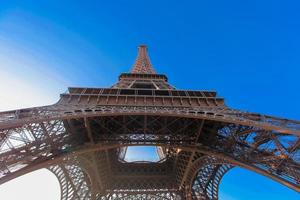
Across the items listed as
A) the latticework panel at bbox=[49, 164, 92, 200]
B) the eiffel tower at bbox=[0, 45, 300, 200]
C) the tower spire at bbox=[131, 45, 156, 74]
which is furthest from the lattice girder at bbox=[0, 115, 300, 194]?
the tower spire at bbox=[131, 45, 156, 74]

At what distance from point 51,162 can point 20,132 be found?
7.66 feet

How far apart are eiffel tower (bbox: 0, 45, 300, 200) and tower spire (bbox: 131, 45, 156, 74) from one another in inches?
253

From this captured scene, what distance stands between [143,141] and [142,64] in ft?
76.9

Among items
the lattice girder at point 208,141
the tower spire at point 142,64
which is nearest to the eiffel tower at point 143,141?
the lattice girder at point 208,141

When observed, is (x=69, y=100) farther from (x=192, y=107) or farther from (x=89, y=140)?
(x=192, y=107)

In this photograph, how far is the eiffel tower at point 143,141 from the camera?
49.5ft

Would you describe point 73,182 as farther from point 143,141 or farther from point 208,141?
point 208,141

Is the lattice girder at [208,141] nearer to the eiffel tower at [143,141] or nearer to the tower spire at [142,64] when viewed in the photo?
the eiffel tower at [143,141]

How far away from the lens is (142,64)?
137 feet

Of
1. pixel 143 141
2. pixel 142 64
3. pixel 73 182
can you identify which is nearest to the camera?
pixel 143 141

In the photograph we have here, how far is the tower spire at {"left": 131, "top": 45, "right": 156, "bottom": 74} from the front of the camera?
37588 mm

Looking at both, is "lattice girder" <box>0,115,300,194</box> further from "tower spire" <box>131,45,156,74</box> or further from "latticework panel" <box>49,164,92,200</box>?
"tower spire" <box>131,45,156,74</box>

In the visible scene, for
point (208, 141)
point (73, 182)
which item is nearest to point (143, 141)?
point (208, 141)

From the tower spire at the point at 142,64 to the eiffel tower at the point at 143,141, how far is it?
253 inches
